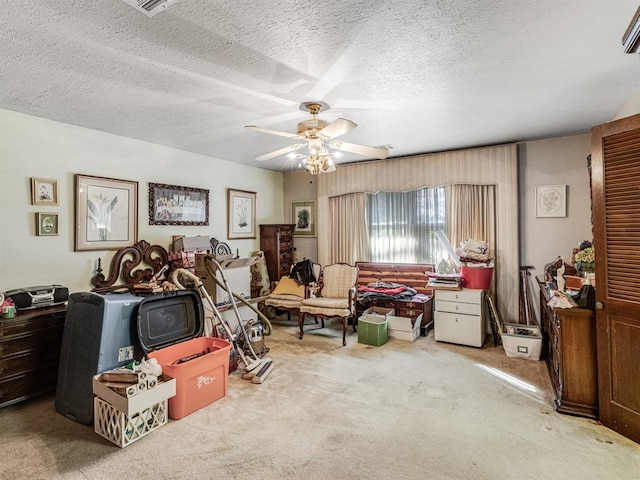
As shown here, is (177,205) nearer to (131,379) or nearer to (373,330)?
(131,379)

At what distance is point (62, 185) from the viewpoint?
3.33m

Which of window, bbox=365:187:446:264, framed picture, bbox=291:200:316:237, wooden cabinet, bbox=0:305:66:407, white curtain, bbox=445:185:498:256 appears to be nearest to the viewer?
wooden cabinet, bbox=0:305:66:407

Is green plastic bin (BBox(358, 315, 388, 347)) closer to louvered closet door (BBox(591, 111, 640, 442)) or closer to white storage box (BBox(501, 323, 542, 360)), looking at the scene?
white storage box (BBox(501, 323, 542, 360))

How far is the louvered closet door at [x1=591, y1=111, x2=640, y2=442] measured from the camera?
219cm

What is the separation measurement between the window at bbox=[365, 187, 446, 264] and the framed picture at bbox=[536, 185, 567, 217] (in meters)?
1.15

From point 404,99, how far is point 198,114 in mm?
1870

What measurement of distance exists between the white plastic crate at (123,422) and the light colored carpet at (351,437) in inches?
2.5

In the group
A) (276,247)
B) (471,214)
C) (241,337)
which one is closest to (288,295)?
(276,247)

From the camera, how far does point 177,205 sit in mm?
4414

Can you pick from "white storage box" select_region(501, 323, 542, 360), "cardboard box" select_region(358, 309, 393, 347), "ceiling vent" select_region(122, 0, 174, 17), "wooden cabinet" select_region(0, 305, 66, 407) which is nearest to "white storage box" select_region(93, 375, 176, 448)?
"wooden cabinet" select_region(0, 305, 66, 407)

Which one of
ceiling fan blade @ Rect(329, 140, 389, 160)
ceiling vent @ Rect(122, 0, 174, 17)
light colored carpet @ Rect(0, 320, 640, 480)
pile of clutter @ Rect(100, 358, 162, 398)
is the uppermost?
ceiling vent @ Rect(122, 0, 174, 17)

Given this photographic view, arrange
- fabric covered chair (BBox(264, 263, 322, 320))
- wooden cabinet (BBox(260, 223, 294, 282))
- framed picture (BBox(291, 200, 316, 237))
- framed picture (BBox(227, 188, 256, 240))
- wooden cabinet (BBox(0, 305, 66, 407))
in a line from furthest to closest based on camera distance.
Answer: framed picture (BBox(291, 200, 316, 237))
wooden cabinet (BBox(260, 223, 294, 282))
framed picture (BBox(227, 188, 256, 240))
fabric covered chair (BBox(264, 263, 322, 320))
wooden cabinet (BBox(0, 305, 66, 407))

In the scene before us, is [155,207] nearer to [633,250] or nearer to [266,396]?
[266,396]

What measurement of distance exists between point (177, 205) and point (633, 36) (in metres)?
4.42
